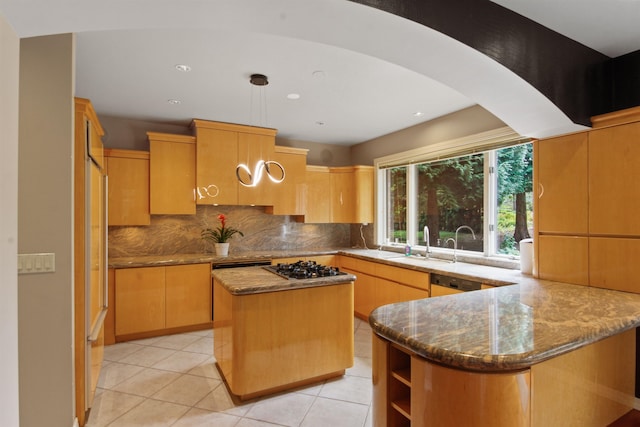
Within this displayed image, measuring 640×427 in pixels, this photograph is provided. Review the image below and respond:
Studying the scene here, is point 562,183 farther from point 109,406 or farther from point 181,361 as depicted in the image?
point 109,406

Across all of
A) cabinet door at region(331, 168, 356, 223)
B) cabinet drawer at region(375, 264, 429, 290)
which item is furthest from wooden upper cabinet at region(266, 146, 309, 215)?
cabinet drawer at region(375, 264, 429, 290)

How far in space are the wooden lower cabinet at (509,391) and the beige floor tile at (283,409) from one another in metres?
0.92

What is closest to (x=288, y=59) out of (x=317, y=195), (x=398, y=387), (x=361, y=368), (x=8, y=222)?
(x=8, y=222)

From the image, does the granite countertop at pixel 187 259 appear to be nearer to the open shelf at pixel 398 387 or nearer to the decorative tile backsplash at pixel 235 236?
the decorative tile backsplash at pixel 235 236

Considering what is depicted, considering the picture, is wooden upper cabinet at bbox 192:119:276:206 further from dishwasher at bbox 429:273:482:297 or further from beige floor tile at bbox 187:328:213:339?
dishwasher at bbox 429:273:482:297

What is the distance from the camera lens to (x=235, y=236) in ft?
15.5

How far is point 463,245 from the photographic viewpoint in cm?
386

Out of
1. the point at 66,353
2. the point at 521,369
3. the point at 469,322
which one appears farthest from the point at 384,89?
the point at 66,353

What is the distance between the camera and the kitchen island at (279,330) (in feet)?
7.89

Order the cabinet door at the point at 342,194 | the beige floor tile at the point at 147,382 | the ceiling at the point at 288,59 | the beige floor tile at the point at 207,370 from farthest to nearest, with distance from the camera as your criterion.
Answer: the cabinet door at the point at 342,194 → the beige floor tile at the point at 207,370 → the beige floor tile at the point at 147,382 → the ceiling at the point at 288,59

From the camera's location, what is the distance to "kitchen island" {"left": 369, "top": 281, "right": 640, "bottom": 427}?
3.90ft

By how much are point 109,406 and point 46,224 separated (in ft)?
4.78

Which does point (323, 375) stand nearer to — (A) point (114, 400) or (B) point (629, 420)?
(A) point (114, 400)

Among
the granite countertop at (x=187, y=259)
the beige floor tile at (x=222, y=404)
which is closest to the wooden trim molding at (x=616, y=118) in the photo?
the beige floor tile at (x=222, y=404)
